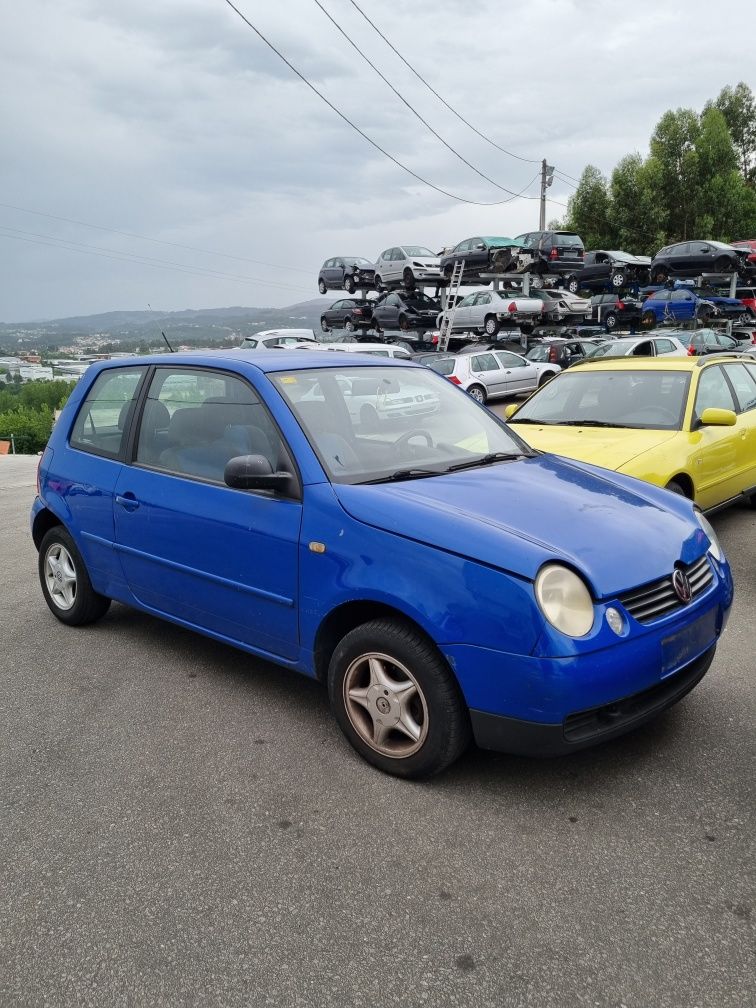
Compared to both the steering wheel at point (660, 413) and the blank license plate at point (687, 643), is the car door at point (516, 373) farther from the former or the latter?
the blank license plate at point (687, 643)

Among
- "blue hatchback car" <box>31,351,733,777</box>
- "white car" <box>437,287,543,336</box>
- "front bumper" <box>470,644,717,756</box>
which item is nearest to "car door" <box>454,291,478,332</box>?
"white car" <box>437,287,543,336</box>

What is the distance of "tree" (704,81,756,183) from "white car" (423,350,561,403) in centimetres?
3486

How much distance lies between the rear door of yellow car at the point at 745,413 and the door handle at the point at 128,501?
5.05 m

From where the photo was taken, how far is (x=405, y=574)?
110 inches

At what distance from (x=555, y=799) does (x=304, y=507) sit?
1.47 meters

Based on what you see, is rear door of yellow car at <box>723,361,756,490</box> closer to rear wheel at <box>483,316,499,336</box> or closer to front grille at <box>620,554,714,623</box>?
front grille at <box>620,554,714,623</box>

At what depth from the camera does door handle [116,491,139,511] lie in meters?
3.98

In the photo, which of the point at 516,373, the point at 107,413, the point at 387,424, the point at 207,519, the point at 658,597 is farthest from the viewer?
the point at 516,373

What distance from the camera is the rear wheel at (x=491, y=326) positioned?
25234mm

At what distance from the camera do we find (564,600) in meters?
2.63

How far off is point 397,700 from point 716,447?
4.37 meters

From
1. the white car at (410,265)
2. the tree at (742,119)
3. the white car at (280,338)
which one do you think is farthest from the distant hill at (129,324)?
the tree at (742,119)

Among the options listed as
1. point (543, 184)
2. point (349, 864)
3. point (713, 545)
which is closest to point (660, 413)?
point (713, 545)

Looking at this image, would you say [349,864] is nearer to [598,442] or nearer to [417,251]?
[598,442]
